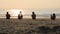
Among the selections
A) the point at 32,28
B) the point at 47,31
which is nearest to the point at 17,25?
the point at 32,28

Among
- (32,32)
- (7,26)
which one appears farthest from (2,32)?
(32,32)

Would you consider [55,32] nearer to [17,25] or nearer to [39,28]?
[39,28]

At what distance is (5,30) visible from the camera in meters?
6.19

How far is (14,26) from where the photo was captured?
664cm

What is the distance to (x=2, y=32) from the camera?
19.8 ft

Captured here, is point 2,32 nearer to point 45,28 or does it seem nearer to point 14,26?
point 14,26

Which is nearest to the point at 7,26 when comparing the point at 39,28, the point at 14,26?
the point at 14,26

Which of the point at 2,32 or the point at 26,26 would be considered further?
the point at 26,26

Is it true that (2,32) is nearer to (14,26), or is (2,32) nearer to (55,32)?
(14,26)

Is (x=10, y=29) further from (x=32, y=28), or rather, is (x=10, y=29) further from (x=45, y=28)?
(x=45, y=28)

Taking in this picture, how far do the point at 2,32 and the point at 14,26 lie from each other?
2.32 ft

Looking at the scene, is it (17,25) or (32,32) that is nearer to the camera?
(32,32)

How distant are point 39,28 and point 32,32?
1.43 ft

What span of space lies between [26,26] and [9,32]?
824 millimetres
